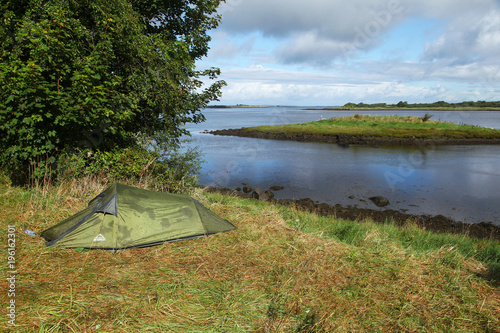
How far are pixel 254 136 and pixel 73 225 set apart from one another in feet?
149

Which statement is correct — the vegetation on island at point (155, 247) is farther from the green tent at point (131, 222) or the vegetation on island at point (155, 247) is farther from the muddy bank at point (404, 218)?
the muddy bank at point (404, 218)

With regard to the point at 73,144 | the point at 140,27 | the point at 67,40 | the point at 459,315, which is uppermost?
the point at 140,27

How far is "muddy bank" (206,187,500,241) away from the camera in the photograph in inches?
470

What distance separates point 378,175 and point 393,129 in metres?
28.6

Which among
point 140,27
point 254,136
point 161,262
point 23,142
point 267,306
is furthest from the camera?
point 254,136

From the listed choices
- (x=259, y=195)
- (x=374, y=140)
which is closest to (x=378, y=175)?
(x=259, y=195)

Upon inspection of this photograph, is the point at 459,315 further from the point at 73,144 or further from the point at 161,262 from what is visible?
the point at 73,144

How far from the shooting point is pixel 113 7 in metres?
8.45

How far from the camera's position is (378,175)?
74.6 feet

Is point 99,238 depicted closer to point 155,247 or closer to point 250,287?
point 155,247

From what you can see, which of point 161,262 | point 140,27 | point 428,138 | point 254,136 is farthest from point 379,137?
point 161,262

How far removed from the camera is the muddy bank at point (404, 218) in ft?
39.2

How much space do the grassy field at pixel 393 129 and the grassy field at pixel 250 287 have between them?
42.3 m

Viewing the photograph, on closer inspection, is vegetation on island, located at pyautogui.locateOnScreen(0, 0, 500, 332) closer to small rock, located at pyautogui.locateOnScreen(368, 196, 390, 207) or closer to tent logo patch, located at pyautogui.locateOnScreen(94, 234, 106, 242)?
tent logo patch, located at pyautogui.locateOnScreen(94, 234, 106, 242)
